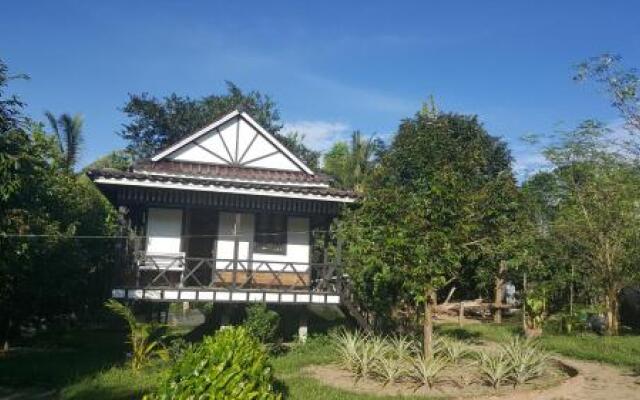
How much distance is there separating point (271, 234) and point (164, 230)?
353 centimetres

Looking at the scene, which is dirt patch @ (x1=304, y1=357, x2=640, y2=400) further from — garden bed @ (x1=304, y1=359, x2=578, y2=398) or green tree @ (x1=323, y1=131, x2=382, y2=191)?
green tree @ (x1=323, y1=131, x2=382, y2=191)

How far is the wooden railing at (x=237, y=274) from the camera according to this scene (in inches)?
639

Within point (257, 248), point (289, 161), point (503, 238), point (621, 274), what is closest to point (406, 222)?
point (503, 238)

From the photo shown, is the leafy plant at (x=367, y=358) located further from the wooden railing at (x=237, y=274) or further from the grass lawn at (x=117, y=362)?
the wooden railing at (x=237, y=274)

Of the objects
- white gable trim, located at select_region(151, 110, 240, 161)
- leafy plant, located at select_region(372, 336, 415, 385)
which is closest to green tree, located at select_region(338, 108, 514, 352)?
leafy plant, located at select_region(372, 336, 415, 385)

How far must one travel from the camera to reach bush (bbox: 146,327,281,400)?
271 inches

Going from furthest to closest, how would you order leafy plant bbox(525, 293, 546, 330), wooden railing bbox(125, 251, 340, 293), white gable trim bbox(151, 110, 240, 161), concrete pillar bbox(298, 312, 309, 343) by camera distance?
leafy plant bbox(525, 293, 546, 330) → white gable trim bbox(151, 110, 240, 161) → concrete pillar bbox(298, 312, 309, 343) → wooden railing bbox(125, 251, 340, 293)

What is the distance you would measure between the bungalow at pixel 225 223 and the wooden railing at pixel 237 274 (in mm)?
34

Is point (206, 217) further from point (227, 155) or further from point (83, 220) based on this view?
point (83, 220)

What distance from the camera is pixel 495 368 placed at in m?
11.2

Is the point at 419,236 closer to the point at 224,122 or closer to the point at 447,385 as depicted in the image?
the point at 447,385

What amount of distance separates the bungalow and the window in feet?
0.11

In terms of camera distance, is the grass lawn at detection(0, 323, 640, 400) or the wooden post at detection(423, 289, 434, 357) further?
the wooden post at detection(423, 289, 434, 357)

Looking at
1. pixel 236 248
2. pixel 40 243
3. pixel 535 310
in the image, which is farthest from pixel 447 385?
pixel 40 243
